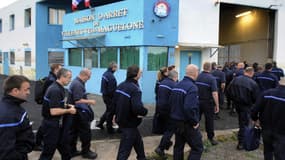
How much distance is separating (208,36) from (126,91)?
32.2 feet

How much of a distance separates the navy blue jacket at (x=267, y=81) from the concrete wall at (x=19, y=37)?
1856 cm

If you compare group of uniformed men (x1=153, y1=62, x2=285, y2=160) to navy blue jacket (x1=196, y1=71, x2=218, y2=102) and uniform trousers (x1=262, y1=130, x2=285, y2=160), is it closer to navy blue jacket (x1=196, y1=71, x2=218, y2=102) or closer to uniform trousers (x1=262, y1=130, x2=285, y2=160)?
uniform trousers (x1=262, y1=130, x2=285, y2=160)

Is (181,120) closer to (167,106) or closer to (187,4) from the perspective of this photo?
(167,106)

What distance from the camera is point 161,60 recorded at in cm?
1364

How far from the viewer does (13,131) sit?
3016 mm

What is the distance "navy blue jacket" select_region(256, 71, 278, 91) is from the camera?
352 inches

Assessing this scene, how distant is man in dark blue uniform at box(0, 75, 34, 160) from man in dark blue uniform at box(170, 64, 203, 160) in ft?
8.83

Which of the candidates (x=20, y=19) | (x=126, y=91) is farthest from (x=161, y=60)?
(x=20, y=19)

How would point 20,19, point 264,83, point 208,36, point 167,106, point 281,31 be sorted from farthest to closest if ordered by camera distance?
point 20,19
point 281,31
point 208,36
point 264,83
point 167,106

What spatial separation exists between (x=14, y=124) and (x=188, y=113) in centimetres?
283

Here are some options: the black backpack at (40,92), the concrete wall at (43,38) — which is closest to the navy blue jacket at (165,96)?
the black backpack at (40,92)

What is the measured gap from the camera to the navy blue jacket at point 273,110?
4.85 metres

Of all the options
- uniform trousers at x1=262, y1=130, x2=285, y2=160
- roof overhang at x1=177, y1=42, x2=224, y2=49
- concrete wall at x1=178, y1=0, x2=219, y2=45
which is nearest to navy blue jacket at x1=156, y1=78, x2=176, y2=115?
uniform trousers at x1=262, y1=130, x2=285, y2=160

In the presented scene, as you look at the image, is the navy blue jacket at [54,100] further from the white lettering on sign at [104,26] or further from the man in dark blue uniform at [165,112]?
the white lettering on sign at [104,26]
